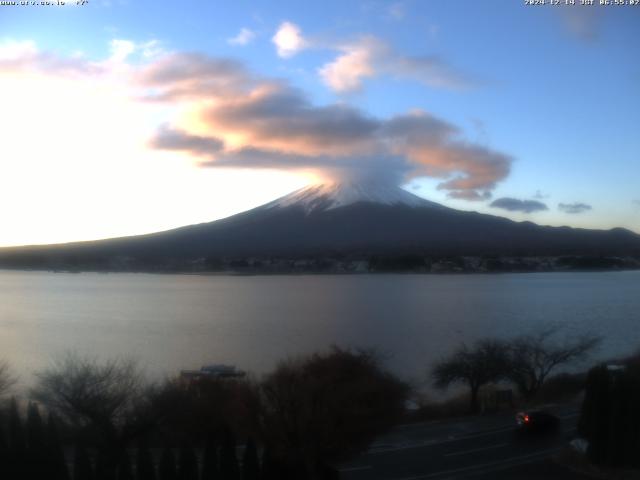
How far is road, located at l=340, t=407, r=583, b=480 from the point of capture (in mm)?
8008

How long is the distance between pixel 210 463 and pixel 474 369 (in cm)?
880

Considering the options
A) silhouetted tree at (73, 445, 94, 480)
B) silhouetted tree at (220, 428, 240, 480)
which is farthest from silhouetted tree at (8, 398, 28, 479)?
silhouetted tree at (220, 428, 240, 480)

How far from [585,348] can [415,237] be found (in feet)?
198

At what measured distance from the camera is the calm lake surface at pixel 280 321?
2077 centimetres

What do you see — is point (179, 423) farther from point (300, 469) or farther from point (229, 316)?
point (229, 316)

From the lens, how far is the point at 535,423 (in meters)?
10.1

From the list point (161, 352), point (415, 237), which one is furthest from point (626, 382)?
point (415, 237)

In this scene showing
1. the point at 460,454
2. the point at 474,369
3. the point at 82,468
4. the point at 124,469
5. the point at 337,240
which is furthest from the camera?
the point at 337,240

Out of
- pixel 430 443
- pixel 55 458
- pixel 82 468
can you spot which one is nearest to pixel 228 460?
pixel 82 468

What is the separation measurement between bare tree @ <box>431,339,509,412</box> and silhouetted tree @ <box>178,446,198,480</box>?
8.25 metres

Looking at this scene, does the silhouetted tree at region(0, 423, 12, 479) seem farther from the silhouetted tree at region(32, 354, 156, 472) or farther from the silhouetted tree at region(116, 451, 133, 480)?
the silhouetted tree at region(116, 451, 133, 480)

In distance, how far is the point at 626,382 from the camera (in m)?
8.55

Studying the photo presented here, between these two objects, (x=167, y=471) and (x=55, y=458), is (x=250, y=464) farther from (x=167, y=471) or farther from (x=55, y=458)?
(x=55, y=458)

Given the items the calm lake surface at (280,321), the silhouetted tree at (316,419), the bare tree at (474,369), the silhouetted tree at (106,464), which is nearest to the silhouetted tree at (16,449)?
the silhouetted tree at (106,464)
